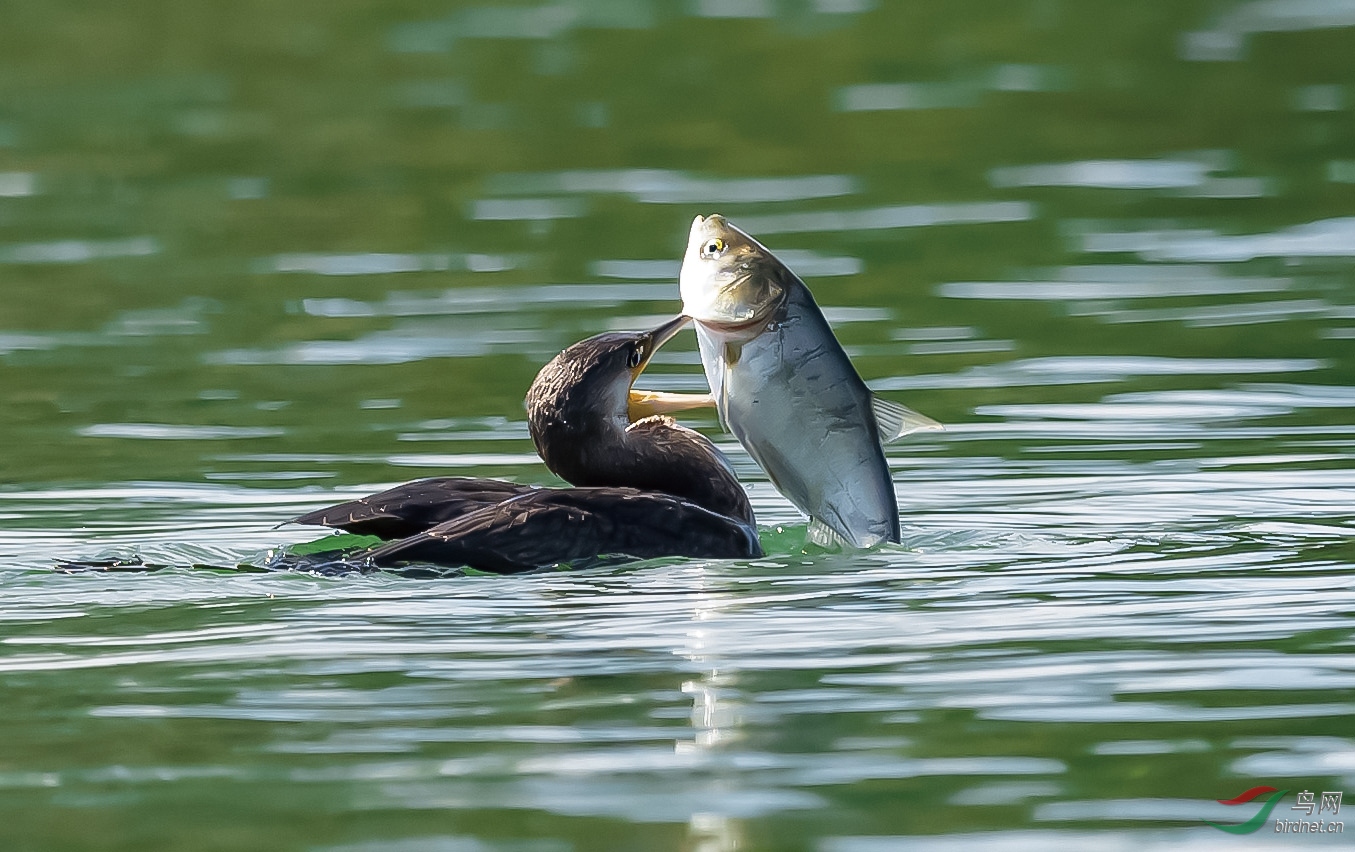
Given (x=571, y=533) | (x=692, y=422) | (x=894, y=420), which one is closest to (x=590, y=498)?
(x=571, y=533)

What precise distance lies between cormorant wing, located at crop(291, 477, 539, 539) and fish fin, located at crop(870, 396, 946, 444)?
3.82ft

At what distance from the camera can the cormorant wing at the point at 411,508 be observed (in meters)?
8.24

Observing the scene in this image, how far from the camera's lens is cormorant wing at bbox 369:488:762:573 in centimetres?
794

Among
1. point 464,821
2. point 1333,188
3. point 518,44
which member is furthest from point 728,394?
point 518,44

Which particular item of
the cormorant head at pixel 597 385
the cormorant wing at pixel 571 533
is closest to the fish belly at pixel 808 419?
the cormorant wing at pixel 571 533

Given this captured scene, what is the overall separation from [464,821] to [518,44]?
20.9 meters

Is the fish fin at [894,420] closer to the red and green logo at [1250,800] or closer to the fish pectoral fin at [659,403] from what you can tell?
the fish pectoral fin at [659,403]

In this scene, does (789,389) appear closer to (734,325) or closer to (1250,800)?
(734,325)

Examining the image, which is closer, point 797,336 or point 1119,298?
point 797,336

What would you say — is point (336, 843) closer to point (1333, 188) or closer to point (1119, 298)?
point (1119, 298)

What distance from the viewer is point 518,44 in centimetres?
2586

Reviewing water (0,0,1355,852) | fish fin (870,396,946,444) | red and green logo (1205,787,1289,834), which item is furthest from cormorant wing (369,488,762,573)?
red and green logo (1205,787,1289,834)

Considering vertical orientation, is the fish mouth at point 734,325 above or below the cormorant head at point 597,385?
above

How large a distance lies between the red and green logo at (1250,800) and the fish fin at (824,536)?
9.12ft
